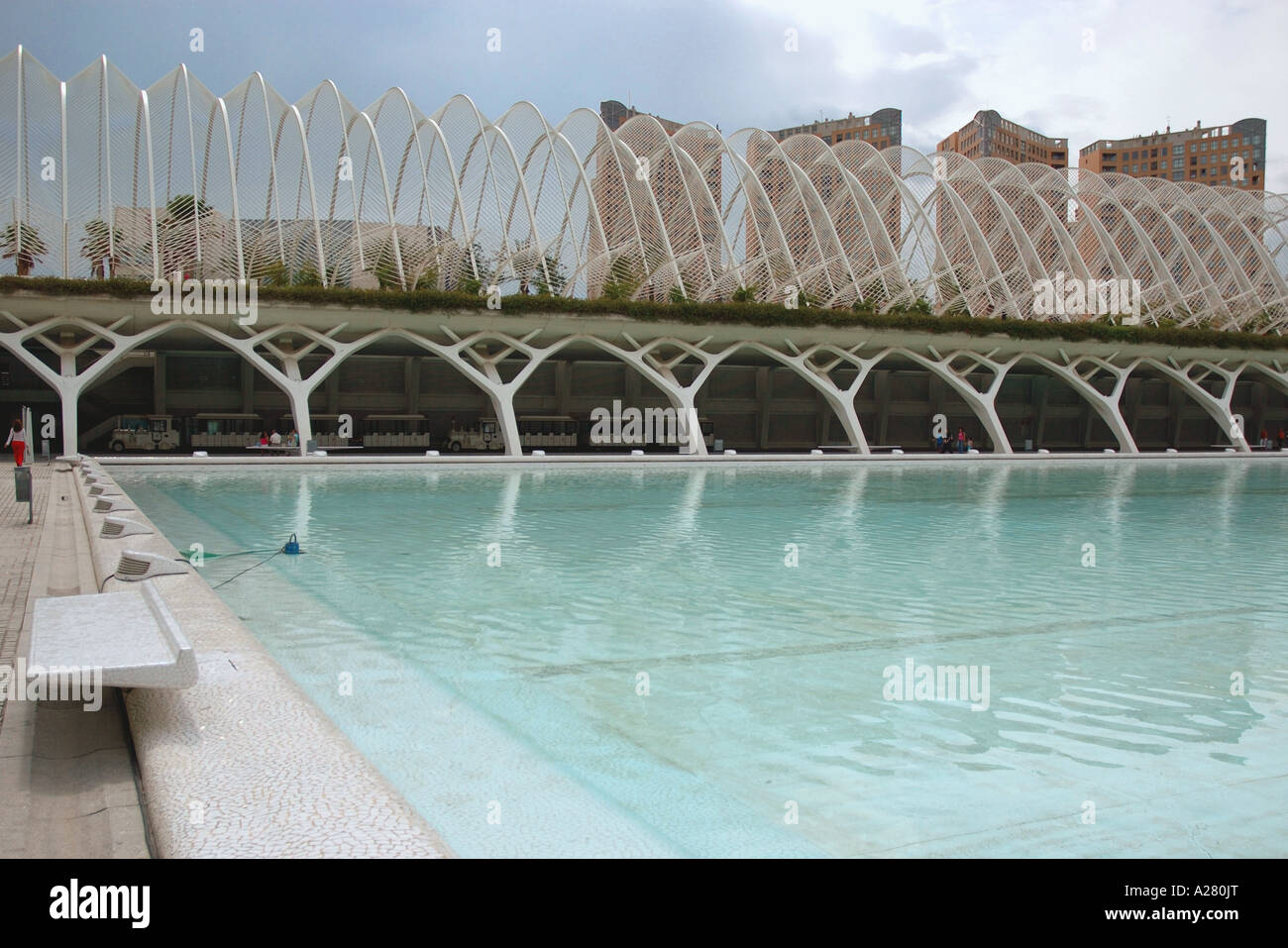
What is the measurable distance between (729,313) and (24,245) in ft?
71.3

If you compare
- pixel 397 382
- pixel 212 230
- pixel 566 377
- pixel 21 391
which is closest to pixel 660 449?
pixel 566 377

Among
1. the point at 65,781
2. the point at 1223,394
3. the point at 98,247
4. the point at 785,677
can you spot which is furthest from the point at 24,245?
the point at 1223,394

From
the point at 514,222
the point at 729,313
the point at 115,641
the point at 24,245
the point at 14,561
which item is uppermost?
the point at 514,222

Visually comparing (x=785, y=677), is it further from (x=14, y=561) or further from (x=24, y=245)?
Result: (x=24, y=245)

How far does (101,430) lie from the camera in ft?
116

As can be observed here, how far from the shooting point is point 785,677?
6.28 metres

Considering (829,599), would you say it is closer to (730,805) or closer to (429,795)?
(730,805)

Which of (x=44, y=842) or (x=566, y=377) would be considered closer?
(x=44, y=842)

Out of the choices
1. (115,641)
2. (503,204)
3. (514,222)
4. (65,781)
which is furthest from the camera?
(514,222)

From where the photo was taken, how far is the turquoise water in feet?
13.4

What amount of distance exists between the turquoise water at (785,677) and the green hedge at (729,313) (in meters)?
15.1
